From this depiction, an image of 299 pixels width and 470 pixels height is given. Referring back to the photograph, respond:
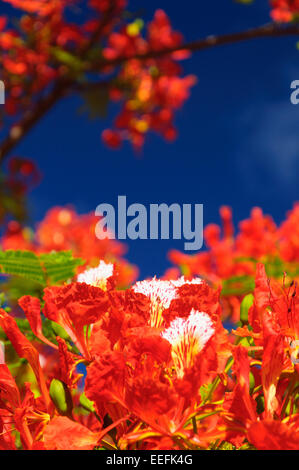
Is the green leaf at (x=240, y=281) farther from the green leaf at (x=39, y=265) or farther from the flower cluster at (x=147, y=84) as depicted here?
the flower cluster at (x=147, y=84)

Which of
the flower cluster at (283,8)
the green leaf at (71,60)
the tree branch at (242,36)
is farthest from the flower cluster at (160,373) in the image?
the green leaf at (71,60)

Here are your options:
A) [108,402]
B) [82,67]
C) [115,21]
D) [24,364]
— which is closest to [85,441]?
[108,402]

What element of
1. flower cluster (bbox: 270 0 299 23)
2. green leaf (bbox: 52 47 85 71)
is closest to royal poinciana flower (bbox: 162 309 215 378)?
flower cluster (bbox: 270 0 299 23)

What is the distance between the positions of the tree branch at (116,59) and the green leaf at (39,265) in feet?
5.79

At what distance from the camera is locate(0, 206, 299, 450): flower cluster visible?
36 cm

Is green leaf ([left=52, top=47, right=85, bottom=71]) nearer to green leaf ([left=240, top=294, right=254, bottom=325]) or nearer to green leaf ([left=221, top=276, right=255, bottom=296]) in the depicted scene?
green leaf ([left=221, top=276, right=255, bottom=296])

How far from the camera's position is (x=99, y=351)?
40 centimetres

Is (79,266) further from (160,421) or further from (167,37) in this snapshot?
(167,37)

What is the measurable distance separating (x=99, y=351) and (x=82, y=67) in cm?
296

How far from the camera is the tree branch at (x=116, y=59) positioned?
83.0 inches

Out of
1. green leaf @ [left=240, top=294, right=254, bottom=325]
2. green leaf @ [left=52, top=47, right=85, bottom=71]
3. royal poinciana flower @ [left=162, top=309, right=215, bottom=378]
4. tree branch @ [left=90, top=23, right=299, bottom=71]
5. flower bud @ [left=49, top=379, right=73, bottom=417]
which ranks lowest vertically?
flower bud @ [left=49, top=379, right=73, bottom=417]

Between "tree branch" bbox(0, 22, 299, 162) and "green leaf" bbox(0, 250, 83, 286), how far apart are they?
1765mm

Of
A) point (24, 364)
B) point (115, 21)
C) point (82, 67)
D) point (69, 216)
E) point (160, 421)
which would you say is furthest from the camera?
point (69, 216)

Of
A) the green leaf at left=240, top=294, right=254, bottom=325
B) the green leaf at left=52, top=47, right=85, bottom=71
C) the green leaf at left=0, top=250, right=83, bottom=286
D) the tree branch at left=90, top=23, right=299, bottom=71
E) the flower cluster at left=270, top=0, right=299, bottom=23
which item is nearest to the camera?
the green leaf at left=240, top=294, right=254, bottom=325
